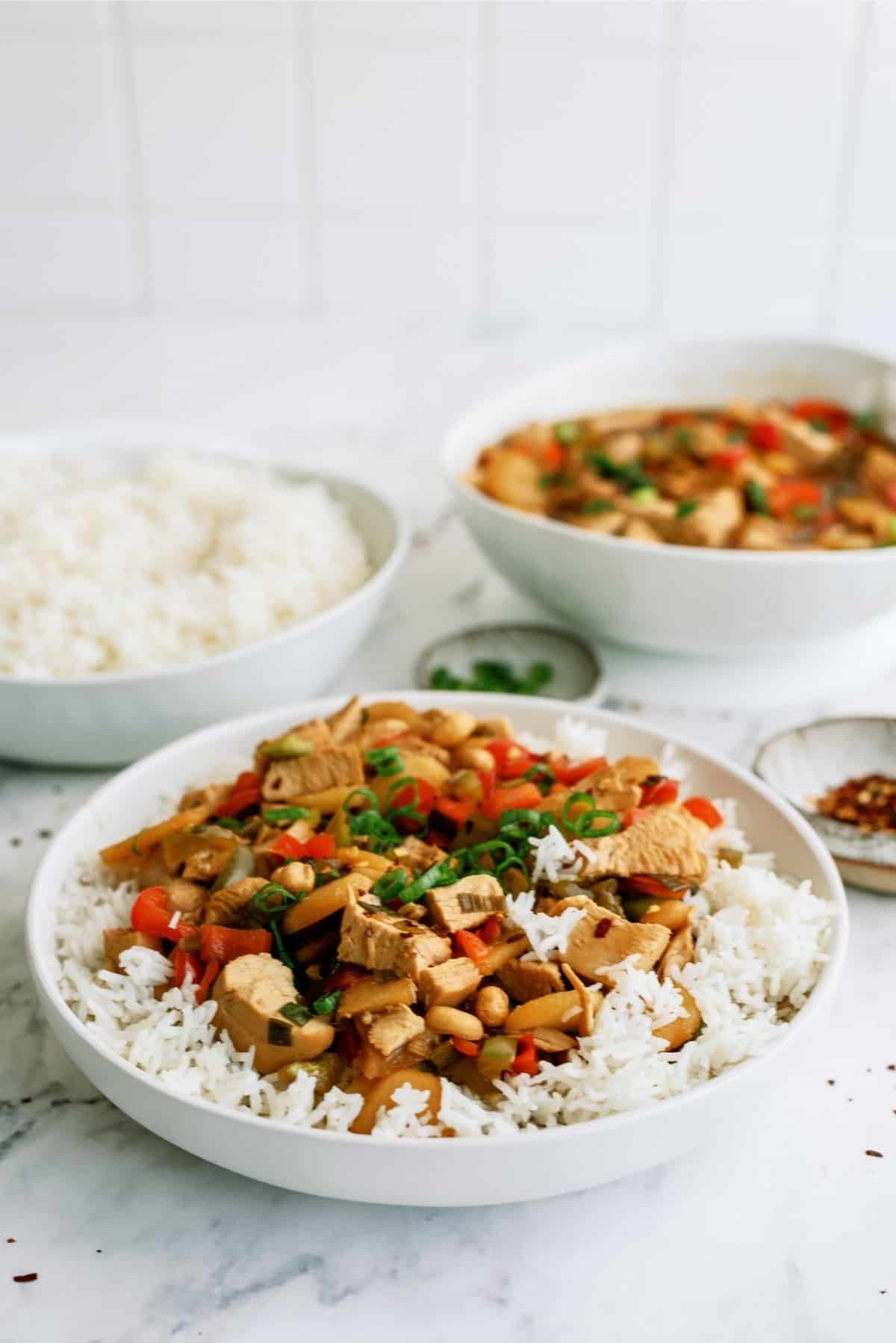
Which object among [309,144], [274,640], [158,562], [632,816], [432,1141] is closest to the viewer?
[432,1141]

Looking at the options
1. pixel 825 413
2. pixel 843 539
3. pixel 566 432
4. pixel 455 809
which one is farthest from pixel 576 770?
pixel 825 413

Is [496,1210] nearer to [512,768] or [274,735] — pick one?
[512,768]

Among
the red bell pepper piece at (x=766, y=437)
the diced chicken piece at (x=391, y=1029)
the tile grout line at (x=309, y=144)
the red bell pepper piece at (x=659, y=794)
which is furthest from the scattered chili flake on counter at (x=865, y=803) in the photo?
the tile grout line at (x=309, y=144)

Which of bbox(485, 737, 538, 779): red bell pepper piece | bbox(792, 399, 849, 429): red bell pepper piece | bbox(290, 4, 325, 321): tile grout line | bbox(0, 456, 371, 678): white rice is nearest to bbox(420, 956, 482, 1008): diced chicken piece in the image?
bbox(485, 737, 538, 779): red bell pepper piece

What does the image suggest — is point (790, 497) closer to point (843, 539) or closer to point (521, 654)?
point (843, 539)

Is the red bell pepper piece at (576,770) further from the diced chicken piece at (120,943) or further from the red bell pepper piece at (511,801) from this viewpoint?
the diced chicken piece at (120,943)

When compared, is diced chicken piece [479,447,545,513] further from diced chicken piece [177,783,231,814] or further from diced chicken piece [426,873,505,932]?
diced chicken piece [426,873,505,932]

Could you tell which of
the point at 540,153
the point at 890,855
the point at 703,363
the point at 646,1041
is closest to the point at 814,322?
the point at 540,153
